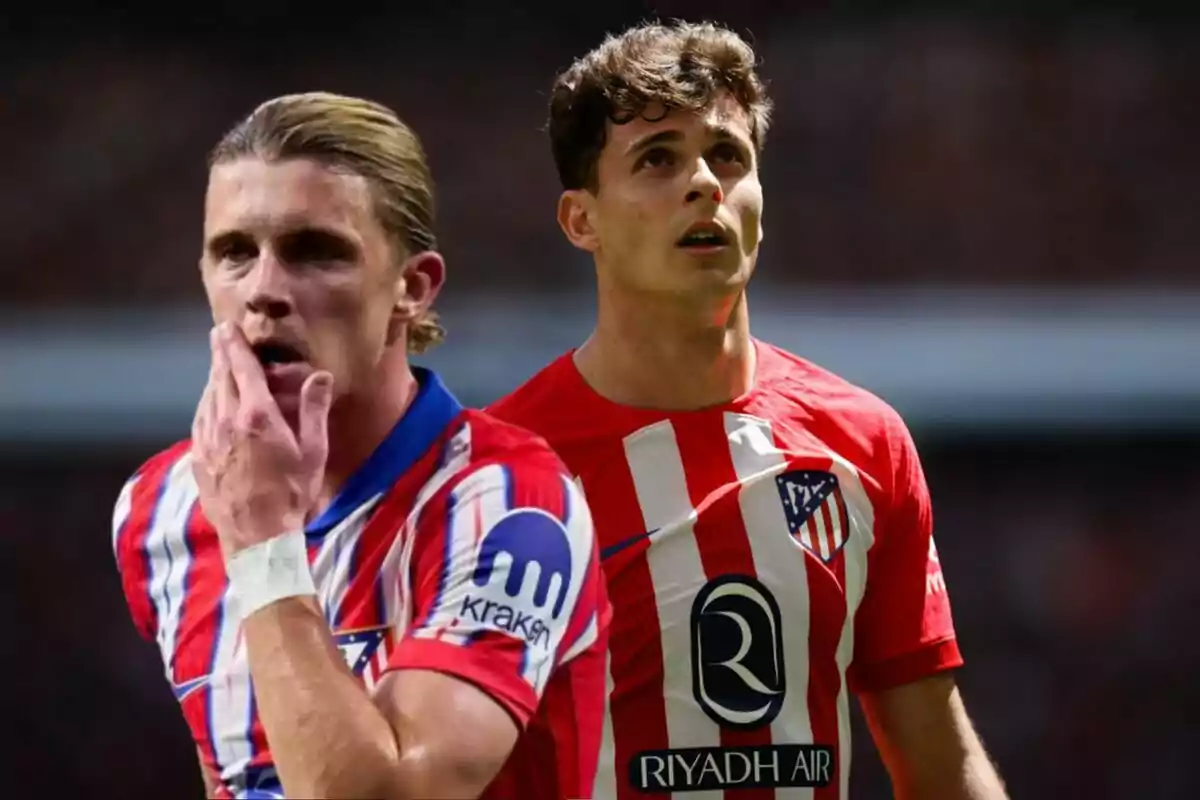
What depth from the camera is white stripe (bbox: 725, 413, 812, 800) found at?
2980 mm

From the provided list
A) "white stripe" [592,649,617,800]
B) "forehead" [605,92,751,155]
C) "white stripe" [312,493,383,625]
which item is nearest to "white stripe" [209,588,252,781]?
"white stripe" [312,493,383,625]

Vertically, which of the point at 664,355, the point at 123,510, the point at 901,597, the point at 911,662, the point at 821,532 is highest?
the point at 664,355

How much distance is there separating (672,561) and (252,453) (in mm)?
1045

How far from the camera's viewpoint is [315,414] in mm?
2201

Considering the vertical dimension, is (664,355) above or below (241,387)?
above

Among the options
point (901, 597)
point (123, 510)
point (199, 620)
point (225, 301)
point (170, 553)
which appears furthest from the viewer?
point (901, 597)

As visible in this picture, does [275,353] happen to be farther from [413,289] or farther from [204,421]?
[413,289]

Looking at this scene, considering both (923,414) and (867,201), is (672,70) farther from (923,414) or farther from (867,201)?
(867,201)

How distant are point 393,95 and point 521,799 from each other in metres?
6.45

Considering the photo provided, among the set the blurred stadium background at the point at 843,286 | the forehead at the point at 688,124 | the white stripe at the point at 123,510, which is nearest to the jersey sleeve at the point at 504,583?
the white stripe at the point at 123,510

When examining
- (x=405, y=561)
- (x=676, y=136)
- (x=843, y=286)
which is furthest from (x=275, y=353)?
(x=843, y=286)

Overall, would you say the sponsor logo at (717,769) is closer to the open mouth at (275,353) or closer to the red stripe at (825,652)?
the red stripe at (825,652)

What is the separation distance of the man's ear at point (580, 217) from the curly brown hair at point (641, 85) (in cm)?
2

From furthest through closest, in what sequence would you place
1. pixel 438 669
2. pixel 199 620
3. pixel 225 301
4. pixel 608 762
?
pixel 608 762 → pixel 199 620 → pixel 225 301 → pixel 438 669
